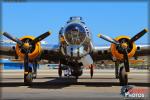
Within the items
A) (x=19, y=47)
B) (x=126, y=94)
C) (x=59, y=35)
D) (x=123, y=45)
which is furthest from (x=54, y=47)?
(x=126, y=94)

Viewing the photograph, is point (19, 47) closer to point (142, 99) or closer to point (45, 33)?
point (45, 33)

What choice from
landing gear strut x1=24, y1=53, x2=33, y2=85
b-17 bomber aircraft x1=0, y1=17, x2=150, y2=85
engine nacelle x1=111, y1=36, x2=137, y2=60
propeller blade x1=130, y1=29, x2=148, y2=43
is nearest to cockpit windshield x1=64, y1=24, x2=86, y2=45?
b-17 bomber aircraft x1=0, y1=17, x2=150, y2=85

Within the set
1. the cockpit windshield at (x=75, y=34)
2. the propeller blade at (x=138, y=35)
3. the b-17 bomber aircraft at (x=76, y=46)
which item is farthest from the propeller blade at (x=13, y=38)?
the propeller blade at (x=138, y=35)

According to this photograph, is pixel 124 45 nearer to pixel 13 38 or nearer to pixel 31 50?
pixel 31 50

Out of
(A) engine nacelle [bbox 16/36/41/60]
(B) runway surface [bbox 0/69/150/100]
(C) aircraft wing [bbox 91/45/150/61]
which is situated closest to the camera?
(B) runway surface [bbox 0/69/150/100]

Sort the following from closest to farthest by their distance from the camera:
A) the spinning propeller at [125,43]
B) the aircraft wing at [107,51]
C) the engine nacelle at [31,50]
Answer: the spinning propeller at [125,43] < the engine nacelle at [31,50] < the aircraft wing at [107,51]

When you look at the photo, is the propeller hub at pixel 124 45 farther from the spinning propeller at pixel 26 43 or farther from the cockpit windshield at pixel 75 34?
the spinning propeller at pixel 26 43

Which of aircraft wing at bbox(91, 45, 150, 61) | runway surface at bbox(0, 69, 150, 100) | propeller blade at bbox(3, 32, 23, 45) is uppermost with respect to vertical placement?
propeller blade at bbox(3, 32, 23, 45)

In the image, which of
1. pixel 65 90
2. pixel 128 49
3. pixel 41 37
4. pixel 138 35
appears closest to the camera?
pixel 65 90

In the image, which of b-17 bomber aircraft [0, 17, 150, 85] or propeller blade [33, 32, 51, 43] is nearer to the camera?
b-17 bomber aircraft [0, 17, 150, 85]

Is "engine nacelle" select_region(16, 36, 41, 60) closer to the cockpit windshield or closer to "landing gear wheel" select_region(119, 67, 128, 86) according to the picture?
the cockpit windshield

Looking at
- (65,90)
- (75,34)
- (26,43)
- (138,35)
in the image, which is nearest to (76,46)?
(75,34)

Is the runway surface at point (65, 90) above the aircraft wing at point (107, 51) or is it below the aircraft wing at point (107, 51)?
below

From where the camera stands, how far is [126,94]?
15.7m
